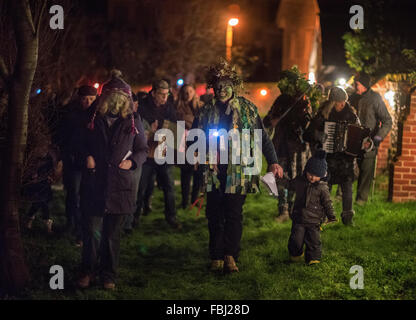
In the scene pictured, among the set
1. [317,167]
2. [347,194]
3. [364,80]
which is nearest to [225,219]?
[317,167]

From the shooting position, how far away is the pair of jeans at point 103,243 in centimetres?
641

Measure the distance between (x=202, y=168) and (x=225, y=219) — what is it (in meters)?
0.68

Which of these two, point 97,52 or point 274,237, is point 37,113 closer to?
point 274,237

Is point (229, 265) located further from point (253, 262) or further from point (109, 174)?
point (109, 174)

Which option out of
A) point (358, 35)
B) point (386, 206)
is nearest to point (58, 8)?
point (386, 206)

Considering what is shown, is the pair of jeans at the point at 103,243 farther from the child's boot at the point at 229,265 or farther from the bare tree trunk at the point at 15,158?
the child's boot at the point at 229,265

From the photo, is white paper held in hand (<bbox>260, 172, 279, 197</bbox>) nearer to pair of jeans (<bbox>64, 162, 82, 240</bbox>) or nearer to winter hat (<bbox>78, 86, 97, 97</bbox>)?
winter hat (<bbox>78, 86, 97, 97</bbox>)

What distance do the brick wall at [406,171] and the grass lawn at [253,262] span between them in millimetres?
422

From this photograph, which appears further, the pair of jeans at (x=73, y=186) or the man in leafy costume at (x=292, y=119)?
the man in leafy costume at (x=292, y=119)

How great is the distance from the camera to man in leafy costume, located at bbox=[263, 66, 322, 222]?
30.1 ft

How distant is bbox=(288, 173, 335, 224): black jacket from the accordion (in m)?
1.63

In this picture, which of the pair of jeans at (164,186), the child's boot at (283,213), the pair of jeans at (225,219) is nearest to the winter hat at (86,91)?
the pair of jeans at (164,186)

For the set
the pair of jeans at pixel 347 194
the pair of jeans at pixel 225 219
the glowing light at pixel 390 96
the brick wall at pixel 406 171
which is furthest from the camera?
the glowing light at pixel 390 96

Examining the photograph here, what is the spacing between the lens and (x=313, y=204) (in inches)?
285
